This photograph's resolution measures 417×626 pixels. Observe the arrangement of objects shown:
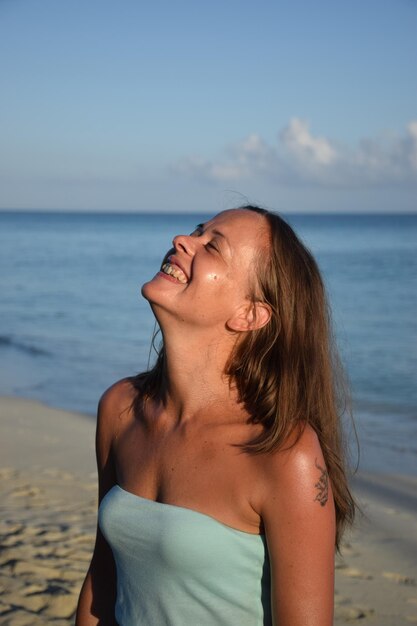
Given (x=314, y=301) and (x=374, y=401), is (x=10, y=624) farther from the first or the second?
(x=374, y=401)

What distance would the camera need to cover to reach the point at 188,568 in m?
2.26

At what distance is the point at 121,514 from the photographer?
243 cm

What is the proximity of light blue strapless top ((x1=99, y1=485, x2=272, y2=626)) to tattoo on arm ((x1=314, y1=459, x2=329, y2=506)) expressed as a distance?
23 cm

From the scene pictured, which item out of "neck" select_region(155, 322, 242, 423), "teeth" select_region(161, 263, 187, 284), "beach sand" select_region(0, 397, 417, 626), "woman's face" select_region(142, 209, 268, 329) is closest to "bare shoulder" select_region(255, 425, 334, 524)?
"neck" select_region(155, 322, 242, 423)

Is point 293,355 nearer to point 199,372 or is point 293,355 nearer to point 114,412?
point 199,372

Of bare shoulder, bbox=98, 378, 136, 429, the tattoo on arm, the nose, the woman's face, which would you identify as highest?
the nose

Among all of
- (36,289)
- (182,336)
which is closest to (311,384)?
(182,336)

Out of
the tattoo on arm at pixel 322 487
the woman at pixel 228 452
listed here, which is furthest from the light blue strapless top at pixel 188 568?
the tattoo on arm at pixel 322 487

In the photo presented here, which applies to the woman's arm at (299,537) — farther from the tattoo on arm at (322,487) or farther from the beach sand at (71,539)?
the beach sand at (71,539)

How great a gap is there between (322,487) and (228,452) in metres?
0.32

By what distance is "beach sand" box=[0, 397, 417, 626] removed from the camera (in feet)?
16.2

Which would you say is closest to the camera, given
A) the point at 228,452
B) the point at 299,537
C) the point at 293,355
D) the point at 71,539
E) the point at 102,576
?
the point at 299,537

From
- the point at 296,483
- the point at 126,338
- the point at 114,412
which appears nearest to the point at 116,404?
the point at 114,412

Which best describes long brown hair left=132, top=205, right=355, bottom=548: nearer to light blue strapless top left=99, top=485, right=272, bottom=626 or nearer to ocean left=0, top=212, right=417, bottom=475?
light blue strapless top left=99, top=485, right=272, bottom=626
